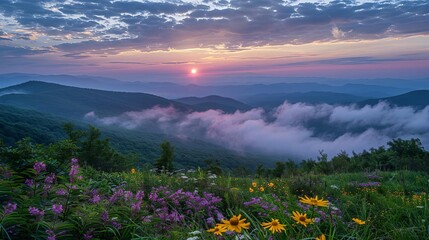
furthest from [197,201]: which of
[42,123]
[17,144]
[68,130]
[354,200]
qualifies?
[42,123]

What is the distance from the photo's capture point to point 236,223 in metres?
2.30

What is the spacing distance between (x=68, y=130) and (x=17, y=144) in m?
19.5

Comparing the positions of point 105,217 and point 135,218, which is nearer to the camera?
point 105,217

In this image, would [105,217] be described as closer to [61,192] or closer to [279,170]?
[61,192]

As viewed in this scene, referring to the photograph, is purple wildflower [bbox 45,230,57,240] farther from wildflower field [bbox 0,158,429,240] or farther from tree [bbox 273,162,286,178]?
tree [bbox 273,162,286,178]

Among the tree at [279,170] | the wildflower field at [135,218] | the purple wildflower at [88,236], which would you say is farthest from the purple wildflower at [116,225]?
the tree at [279,170]

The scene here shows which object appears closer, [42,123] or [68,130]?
[68,130]

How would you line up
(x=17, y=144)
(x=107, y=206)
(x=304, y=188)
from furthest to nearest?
(x=304, y=188) < (x=17, y=144) < (x=107, y=206)

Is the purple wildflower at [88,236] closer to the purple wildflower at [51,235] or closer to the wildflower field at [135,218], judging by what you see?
the wildflower field at [135,218]

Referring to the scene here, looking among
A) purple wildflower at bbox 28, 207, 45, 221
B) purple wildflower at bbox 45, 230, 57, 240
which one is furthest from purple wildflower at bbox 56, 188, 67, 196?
purple wildflower at bbox 45, 230, 57, 240

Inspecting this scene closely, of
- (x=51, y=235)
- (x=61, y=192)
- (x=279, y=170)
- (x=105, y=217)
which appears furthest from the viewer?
(x=279, y=170)

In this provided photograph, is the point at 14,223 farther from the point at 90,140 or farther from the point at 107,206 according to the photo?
the point at 90,140

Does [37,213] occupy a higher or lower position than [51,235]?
higher

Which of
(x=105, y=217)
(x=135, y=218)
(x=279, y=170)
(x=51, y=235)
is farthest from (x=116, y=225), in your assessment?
(x=279, y=170)
